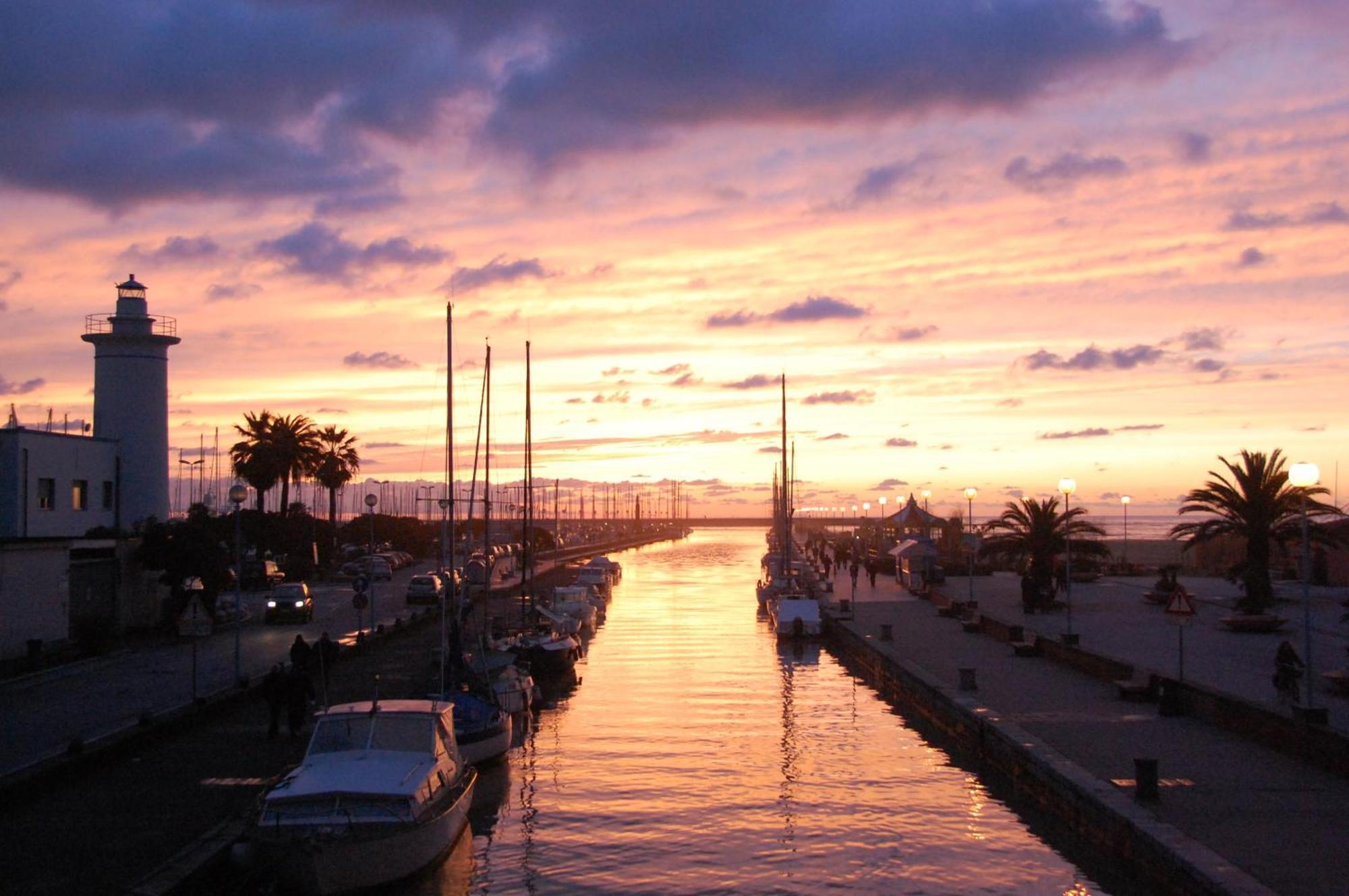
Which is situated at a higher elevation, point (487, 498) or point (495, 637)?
point (487, 498)

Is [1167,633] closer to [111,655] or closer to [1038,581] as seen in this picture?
[1038,581]

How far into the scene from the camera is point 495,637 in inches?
1581

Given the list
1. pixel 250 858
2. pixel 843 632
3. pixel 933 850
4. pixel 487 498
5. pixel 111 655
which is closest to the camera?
pixel 250 858

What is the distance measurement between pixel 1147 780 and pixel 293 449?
65.3m

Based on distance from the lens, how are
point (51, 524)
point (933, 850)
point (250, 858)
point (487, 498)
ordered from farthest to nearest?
point (487, 498) → point (51, 524) → point (933, 850) → point (250, 858)

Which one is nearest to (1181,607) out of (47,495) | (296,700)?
(296,700)

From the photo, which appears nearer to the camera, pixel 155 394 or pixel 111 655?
pixel 111 655

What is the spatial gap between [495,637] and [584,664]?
3299mm

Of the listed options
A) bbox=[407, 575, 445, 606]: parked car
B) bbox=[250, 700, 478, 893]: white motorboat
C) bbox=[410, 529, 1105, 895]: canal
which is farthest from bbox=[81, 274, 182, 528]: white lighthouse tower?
bbox=[250, 700, 478, 893]: white motorboat

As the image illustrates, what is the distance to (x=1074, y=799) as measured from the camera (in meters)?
17.3

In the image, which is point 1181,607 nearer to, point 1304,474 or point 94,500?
point 1304,474

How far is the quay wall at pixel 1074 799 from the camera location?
13.4 m

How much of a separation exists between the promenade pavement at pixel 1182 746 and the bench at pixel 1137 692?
22 cm

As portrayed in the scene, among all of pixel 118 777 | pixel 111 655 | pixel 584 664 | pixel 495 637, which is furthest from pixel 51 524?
pixel 118 777
